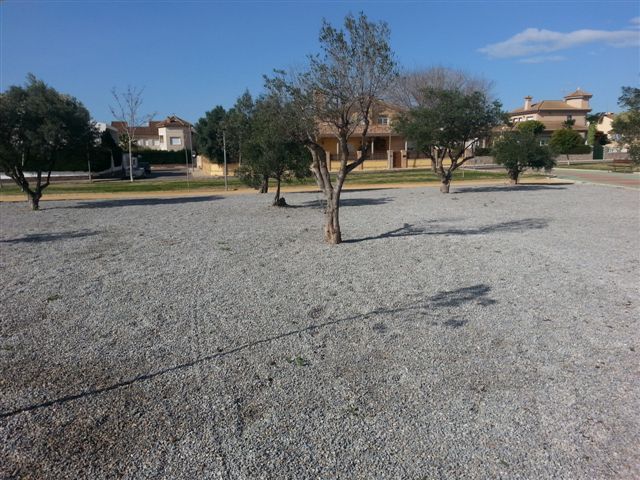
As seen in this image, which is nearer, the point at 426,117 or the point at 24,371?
the point at 24,371

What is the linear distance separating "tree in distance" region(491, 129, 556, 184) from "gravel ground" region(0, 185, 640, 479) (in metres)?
17.0

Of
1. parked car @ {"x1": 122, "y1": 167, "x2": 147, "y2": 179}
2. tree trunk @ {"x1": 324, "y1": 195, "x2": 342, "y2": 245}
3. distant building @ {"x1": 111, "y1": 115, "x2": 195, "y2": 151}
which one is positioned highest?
distant building @ {"x1": 111, "y1": 115, "x2": 195, "y2": 151}

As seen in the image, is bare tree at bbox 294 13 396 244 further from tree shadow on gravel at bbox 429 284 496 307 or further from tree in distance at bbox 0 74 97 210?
tree in distance at bbox 0 74 97 210

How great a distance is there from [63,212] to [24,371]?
48.9 ft

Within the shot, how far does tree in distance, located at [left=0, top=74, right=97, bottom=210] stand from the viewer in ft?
55.3

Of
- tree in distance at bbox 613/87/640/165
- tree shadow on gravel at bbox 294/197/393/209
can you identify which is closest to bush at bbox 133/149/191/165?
tree shadow on gravel at bbox 294/197/393/209

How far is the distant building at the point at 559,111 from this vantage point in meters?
81.1

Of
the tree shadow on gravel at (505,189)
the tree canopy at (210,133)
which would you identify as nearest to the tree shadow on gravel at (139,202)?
the tree shadow on gravel at (505,189)

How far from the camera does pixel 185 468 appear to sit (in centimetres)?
339

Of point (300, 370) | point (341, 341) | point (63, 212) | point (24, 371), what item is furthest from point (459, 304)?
point (63, 212)

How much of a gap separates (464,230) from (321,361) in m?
8.76

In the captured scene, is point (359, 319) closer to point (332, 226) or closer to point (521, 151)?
point (332, 226)

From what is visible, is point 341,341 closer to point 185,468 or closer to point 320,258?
point 185,468

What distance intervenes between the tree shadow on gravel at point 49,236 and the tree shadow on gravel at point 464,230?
6662mm
